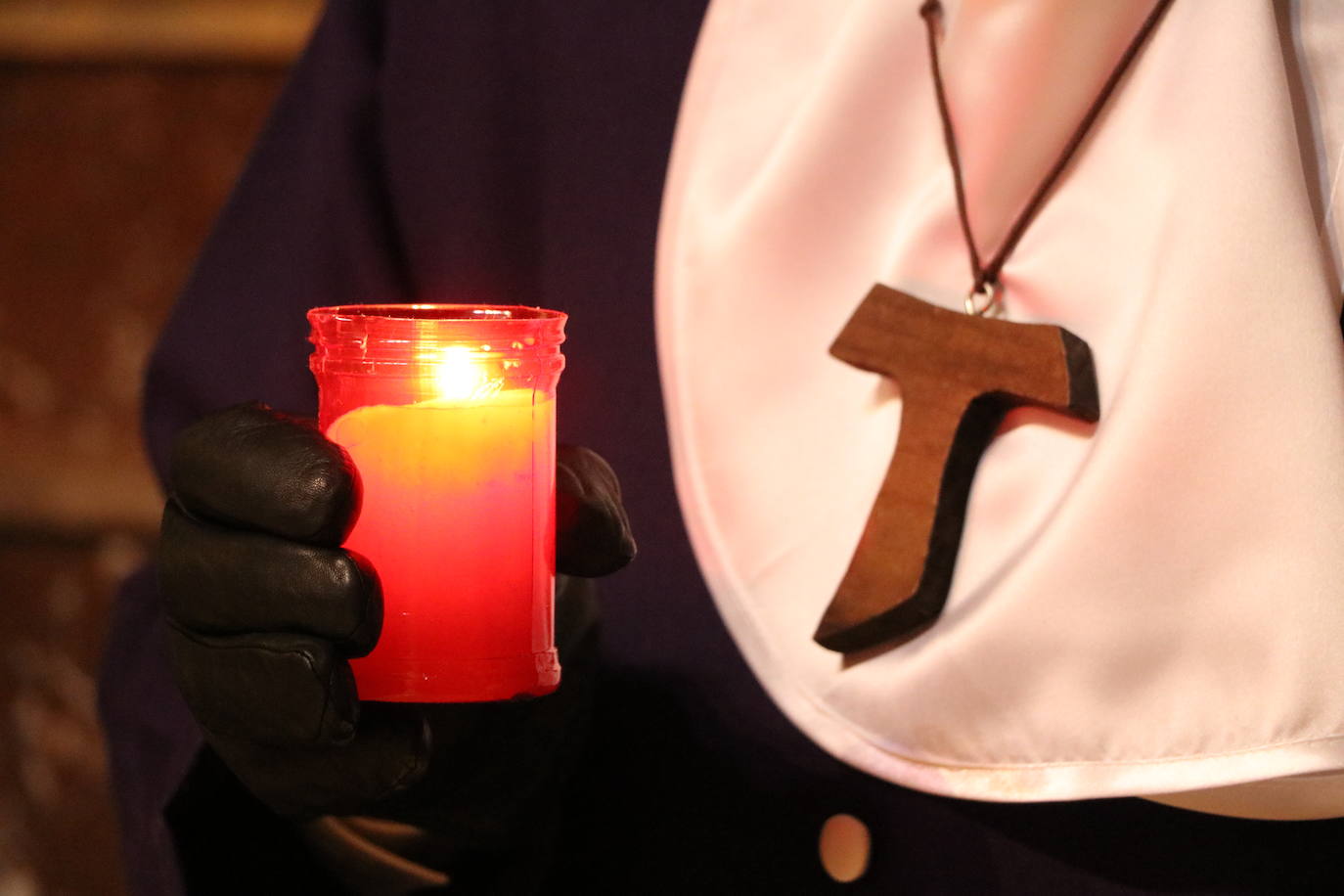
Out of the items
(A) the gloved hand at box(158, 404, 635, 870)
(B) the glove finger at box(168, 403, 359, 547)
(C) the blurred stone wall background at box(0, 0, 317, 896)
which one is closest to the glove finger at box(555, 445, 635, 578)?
(A) the gloved hand at box(158, 404, 635, 870)

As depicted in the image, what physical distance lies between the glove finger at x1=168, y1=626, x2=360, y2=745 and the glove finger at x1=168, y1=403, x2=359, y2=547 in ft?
0.14

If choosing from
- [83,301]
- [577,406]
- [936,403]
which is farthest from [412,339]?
[83,301]

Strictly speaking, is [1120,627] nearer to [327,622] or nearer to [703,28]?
[327,622]

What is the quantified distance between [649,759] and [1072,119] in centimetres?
39

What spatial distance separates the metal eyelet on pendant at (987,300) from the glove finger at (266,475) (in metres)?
0.28

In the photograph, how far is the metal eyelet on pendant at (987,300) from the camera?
1.73 ft

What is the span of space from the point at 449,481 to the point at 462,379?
4 cm

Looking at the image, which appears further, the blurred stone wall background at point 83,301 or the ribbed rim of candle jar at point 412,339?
the blurred stone wall background at point 83,301

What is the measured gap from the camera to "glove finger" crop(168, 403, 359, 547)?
0.42m

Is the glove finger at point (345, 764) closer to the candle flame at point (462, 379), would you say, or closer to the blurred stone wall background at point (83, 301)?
the candle flame at point (462, 379)

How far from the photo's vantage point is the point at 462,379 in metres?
0.42

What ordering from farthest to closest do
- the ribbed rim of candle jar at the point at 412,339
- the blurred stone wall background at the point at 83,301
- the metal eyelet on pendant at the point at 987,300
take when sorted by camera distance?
the blurred stone wall background at the point at 83,301
the metal eyelet on pendant at the point at 987,300
the ribbed rim of candle jar at the point at 412,339

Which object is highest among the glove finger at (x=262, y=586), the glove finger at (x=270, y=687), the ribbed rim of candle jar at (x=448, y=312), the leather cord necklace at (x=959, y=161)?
the leather cord necklace at (x=959, y=161)

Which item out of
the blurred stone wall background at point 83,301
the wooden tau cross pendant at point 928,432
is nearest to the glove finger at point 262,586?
the wooden tau cross pendant at point 928,432
